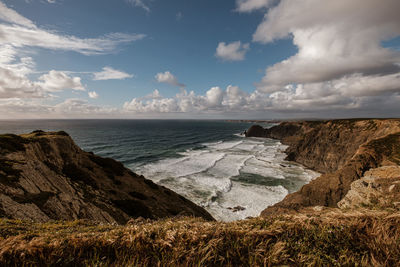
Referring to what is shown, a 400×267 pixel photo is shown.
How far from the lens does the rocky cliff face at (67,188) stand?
332 inches

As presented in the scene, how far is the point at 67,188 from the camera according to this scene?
11875 mm

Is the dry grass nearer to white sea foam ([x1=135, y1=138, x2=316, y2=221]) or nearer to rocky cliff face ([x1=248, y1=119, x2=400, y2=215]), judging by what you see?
rocky cliff face ([x1=248, y1=119, x2=400, y2=215])

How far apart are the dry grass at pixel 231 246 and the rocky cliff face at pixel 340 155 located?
15600 mm

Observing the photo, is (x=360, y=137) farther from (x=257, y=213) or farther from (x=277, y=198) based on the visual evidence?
(x=257, y=213)

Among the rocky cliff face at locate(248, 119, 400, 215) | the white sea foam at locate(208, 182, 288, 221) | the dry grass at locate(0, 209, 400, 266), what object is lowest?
the white sea foam at locate(208, 182, 288, 221)

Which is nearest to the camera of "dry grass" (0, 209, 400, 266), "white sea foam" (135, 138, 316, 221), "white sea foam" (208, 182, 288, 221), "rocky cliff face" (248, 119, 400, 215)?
"dry grass" (0, 209, 400, 266)

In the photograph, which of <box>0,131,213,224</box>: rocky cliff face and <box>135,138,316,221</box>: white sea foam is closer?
<box>0,131,213,224</box>: rocky cliff face

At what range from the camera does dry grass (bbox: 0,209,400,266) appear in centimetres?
257

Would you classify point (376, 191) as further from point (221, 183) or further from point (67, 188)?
point (67, 188)

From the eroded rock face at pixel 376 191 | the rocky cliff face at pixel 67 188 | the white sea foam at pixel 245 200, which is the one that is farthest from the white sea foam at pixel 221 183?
the eroded rock face at pixel 376 191

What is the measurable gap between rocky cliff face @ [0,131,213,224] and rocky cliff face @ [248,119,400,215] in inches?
521

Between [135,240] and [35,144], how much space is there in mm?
18307

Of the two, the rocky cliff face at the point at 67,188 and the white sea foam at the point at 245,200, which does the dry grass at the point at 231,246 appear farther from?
the white sea foam at the point at 245,200

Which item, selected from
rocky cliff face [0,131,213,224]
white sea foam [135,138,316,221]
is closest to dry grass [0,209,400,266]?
rocky cliff face [0,131,213,224]
